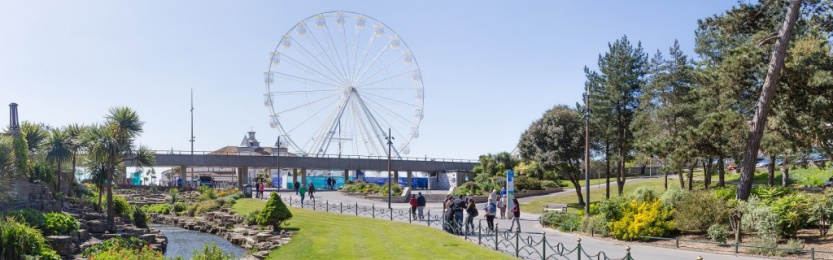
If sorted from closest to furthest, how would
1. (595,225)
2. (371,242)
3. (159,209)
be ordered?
(371,242), (595,225), (159,209)

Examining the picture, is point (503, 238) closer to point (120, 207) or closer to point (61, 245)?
point (61, 245)

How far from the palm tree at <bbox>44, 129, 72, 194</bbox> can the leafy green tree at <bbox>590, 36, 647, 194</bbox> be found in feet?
117

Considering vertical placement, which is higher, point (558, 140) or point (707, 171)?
point (558, 140)

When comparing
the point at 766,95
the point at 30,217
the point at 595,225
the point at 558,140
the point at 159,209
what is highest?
the point at 766,95

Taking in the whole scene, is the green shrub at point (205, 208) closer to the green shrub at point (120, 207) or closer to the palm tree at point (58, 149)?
the green shrub at point (120, 207)

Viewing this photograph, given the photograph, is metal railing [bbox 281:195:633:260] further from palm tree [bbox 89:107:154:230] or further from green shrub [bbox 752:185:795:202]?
palm tree [bbox 89:107:154:230]

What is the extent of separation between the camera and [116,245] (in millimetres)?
23047

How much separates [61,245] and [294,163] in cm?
5625

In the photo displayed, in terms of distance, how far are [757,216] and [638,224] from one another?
13.4ft

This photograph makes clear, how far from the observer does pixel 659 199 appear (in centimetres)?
2823

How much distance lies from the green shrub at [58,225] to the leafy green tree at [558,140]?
30.5 meters

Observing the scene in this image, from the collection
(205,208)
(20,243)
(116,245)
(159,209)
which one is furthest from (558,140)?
(20,243)

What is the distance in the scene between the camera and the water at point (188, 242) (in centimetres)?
2985

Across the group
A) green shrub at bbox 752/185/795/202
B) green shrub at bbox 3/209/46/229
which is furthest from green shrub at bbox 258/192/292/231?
green shrub at bbox 752/185/795/202
